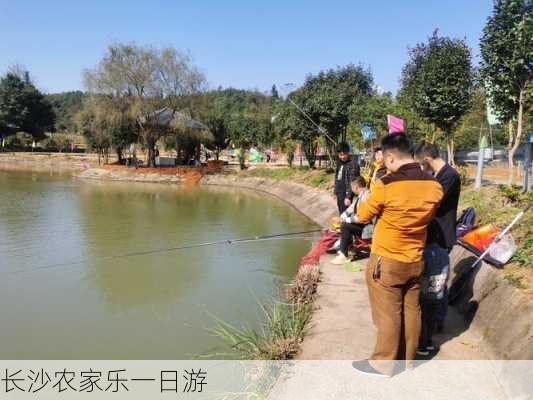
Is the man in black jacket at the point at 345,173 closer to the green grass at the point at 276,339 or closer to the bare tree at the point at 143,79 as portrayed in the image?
the green grass at the point at 276,339

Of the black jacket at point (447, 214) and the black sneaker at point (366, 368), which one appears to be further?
the black jacket at point (447, 214)

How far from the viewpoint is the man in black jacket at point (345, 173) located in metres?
6.23

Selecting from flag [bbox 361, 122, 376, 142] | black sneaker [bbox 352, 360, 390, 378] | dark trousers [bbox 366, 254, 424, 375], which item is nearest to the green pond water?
black sneaker [bbox 352, 360, 390, 378]

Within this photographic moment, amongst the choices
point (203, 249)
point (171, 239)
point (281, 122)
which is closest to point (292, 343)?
point (203, 249)

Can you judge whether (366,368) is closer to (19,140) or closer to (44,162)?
(44,162)

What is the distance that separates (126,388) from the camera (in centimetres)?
345

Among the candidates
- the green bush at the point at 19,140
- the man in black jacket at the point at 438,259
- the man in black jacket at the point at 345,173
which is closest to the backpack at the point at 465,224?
the man in black jacket at the point at 438,259

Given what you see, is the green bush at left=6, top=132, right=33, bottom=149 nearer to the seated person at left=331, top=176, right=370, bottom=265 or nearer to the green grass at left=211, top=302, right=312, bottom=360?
the seated person at left=331, top=176, right=370, bottom=265

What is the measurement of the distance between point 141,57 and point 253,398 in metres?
23.8

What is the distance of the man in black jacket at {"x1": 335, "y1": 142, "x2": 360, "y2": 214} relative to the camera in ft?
20.5

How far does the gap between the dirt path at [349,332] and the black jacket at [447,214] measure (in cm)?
72

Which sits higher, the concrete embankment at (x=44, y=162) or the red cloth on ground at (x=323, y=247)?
the concrete embankment at (x=44, y=162)

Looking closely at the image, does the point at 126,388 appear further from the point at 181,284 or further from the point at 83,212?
the point at 83,212

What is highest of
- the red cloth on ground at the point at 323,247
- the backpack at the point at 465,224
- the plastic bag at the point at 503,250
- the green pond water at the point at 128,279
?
the backpack at the point at 465,224
